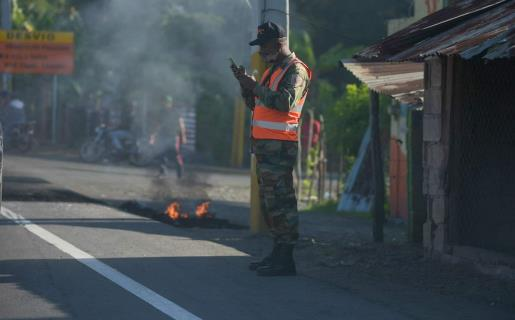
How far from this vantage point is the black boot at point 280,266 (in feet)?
26.4

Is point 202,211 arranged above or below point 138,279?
above

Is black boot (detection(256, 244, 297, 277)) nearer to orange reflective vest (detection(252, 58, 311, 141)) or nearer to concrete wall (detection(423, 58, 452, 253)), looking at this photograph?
orange reflective vest (detection(252, 58, 311, 141))

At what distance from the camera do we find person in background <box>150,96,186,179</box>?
72.7 feet

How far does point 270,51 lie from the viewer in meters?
8.06

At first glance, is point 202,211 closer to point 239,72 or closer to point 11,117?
point 239,72

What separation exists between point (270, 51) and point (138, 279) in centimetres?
215

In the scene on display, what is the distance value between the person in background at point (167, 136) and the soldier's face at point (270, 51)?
534 inches

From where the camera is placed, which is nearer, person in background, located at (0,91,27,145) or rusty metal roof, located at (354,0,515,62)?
rusty metal roof, located at (354,0,515,62)

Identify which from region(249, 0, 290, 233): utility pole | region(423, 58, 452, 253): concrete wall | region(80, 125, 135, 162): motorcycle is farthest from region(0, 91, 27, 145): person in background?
region(423, 58, 452, 253): concrete wall

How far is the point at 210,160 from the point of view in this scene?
30219 mm

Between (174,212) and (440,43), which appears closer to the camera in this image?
(440,43)

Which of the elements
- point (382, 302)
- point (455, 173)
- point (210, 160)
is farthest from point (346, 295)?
point (210, 160)

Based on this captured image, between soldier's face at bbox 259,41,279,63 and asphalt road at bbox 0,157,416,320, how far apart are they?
5.93 ft

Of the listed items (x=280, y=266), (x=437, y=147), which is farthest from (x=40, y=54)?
(x=280, y=266)
